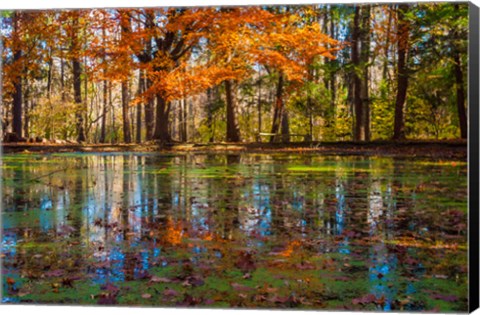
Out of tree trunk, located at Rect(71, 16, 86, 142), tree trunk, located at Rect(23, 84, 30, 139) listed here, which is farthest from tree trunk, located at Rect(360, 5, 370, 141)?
tree trunk, located at Rect(23, 84, 30, 139)

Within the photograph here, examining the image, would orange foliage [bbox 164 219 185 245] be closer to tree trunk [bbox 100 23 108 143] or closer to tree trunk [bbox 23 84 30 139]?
tree trunk [bbox 100 23 108 143]

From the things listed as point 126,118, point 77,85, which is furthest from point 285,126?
point 77,85

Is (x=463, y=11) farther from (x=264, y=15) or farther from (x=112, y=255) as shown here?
(x=112, y=255)

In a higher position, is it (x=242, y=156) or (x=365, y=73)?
(x=365, y=73)

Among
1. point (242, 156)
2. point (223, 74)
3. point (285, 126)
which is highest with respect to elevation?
point (223, 74)

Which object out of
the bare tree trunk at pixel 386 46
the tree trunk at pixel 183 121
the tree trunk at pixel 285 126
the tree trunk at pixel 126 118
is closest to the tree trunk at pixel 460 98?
the bare tree trunk at pixel 386 46

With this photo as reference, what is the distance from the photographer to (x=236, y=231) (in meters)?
7.27

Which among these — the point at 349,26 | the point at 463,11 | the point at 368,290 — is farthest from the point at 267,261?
the point at 463,11

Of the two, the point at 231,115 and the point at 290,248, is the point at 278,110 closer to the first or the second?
the point at 231,115

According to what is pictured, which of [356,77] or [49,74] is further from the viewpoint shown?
[49,74]

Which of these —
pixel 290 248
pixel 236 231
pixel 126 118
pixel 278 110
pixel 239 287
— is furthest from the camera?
pixel 126 118

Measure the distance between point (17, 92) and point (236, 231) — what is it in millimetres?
2777

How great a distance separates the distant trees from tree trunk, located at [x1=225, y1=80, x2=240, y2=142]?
1 centimetres

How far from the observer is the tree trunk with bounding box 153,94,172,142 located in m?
7.75
